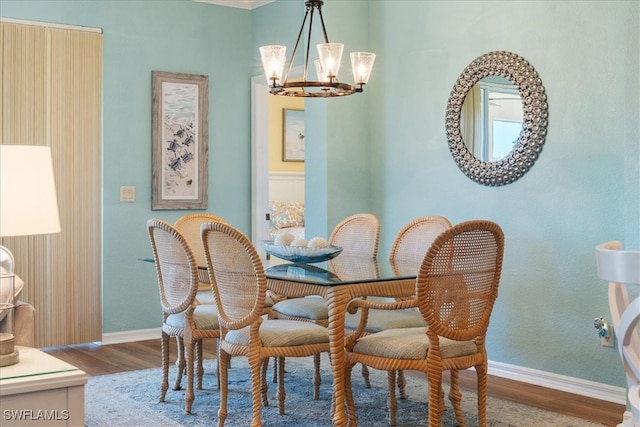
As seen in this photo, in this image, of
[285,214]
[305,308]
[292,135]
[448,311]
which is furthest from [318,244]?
[292,135]

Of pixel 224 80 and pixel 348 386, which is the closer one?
pixel 348 386

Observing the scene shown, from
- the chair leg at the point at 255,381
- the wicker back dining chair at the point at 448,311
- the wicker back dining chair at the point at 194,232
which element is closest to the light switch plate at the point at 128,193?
the wicker back dining chair at the point at 194,232

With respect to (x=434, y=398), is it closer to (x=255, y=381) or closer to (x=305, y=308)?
(x=255, y=381)

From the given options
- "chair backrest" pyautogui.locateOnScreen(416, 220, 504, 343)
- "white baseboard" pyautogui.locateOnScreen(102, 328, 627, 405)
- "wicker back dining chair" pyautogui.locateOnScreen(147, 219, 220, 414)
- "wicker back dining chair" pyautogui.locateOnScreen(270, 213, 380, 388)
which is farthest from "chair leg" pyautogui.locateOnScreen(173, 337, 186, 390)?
"white baseboard" pyautogui.locateOnScreen(102, 328, 627, 405)

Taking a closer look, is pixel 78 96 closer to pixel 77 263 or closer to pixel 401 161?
pixel 77 263

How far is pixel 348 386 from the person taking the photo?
136 inches

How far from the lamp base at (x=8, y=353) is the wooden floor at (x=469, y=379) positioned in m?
2.53

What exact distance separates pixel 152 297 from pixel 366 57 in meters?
2.90

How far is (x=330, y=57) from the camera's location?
3779 mm

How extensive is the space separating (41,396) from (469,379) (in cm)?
297

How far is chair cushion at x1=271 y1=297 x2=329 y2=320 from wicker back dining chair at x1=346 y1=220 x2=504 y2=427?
732 mm

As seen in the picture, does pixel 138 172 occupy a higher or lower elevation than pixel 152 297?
higher

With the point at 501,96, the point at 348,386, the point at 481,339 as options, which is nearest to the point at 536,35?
the point at 501,96

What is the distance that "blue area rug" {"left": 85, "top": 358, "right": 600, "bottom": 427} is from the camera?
374 centimetres
